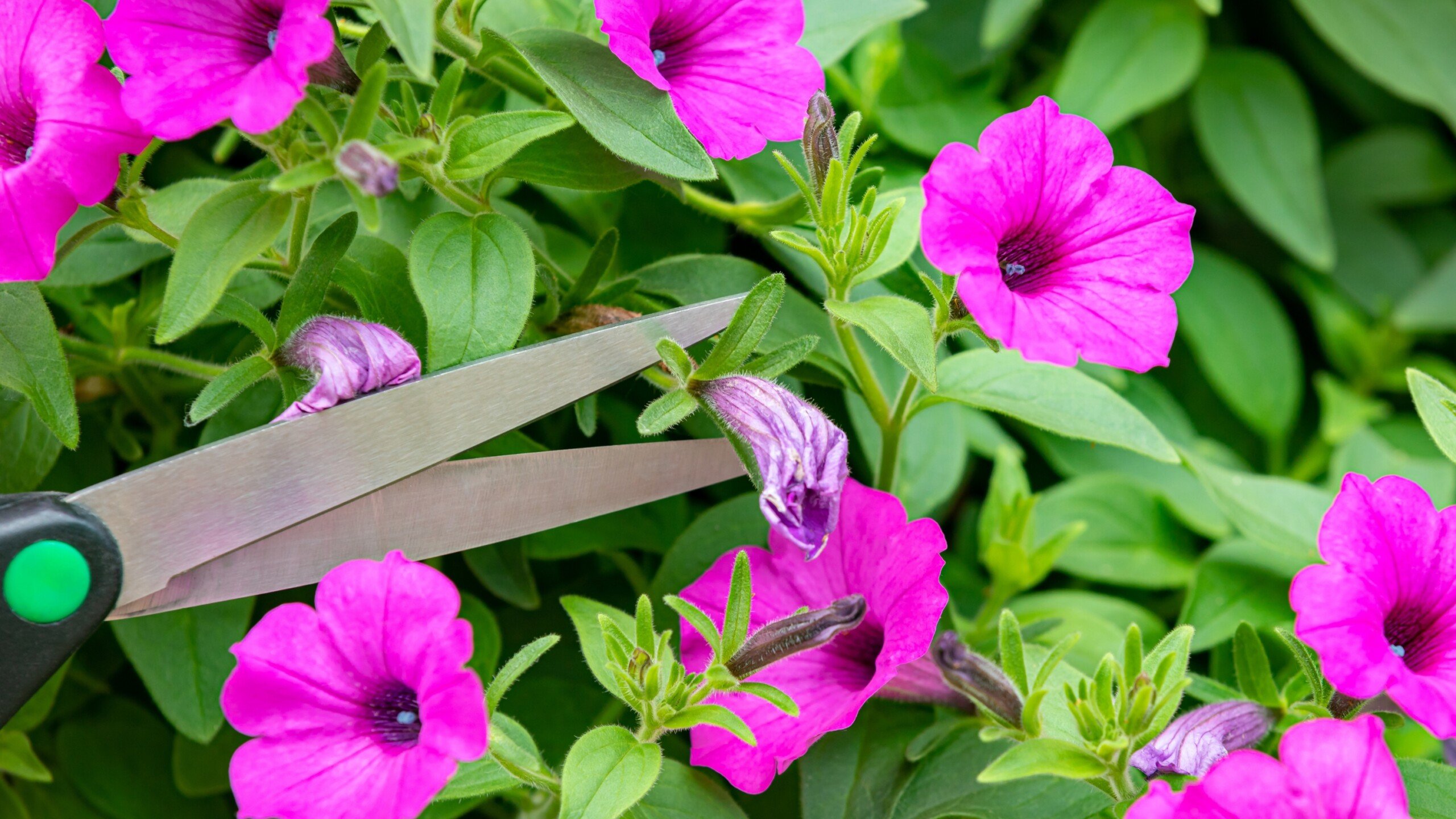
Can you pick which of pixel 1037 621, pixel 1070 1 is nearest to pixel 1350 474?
pixel 1037 621

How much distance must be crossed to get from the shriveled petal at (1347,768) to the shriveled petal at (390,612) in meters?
0.30

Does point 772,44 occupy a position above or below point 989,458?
above

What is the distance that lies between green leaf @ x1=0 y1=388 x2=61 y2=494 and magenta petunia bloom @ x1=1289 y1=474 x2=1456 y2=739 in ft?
1.91

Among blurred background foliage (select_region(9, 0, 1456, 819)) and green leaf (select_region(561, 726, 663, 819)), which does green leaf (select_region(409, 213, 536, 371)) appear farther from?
green leaf (select_region(561, 726, 663, 819))

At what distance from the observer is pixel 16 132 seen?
1.56ft

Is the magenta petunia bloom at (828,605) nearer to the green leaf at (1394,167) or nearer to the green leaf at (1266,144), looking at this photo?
the green leaf at (1266,144)

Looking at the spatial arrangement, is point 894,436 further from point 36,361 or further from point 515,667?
point 36,361

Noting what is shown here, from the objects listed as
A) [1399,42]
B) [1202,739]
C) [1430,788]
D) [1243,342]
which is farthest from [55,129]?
[1399,42]

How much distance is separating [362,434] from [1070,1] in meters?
0.84

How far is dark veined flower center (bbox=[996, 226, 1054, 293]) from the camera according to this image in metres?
0.51

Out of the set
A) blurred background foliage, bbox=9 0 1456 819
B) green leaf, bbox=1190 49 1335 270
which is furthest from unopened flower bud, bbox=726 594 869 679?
green leaf, bbox=1190 49 1335 270

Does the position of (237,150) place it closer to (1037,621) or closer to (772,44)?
(772,44)

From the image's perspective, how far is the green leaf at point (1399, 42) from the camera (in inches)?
39.4

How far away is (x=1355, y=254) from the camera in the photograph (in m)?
1.09
